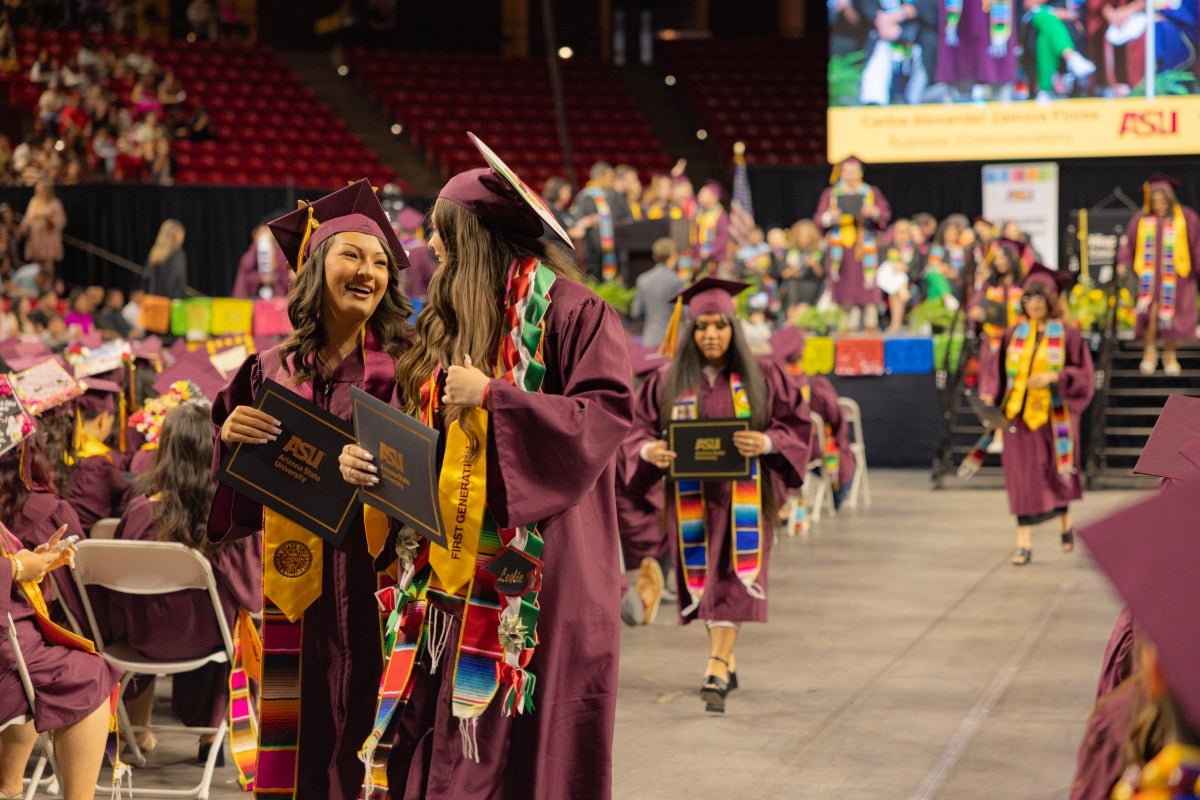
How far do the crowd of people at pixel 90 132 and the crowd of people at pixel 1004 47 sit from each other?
8640mm

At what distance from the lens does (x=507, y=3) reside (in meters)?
28.8

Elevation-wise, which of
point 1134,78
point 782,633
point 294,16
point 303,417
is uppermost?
point 294,16

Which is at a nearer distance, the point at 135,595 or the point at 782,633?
the point at 135,595

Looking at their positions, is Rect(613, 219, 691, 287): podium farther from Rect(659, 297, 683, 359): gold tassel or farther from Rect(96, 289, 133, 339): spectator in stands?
Rect(659, 297, 683, 359): gold tassel

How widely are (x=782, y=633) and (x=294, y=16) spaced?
21962mm

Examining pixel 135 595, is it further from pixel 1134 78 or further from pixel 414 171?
pixel 414 171

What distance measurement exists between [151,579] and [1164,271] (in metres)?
12.1

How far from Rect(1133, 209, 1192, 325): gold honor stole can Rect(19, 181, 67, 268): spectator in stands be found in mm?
11644

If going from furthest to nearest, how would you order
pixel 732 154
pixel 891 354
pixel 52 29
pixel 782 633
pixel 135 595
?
pixel 732 154, pixel 52 29, pixel 891 354, pixel 782 633, pixel 135 595

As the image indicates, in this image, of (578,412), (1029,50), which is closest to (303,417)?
(578,412)

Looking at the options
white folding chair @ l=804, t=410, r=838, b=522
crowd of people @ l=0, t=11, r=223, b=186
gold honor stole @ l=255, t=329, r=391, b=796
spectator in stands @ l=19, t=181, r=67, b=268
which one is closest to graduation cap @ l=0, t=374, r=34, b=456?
gold honor stole @ l=255, t=329, r=391, b=796

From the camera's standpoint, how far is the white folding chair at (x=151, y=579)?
16.4ft

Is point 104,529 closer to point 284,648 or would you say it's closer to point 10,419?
point 10,419

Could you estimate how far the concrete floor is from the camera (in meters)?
5.46
